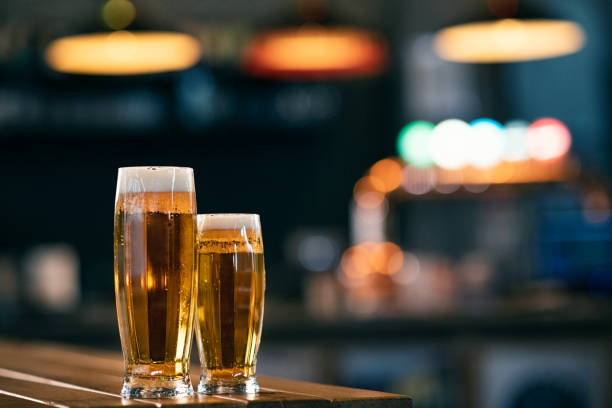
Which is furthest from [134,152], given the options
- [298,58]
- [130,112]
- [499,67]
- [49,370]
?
[49,370]

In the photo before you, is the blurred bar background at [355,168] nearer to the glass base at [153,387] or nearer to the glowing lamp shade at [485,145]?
the glowing lamp shade at [485,145]

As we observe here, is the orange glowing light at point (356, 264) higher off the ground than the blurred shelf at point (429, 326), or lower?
higher

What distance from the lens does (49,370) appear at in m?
1.63

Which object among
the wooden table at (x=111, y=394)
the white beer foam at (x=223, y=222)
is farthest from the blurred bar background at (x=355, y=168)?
the white beer foam at (x=223, y=222)

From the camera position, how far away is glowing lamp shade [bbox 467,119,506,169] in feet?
20.6

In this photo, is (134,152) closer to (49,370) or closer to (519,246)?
(519,246)

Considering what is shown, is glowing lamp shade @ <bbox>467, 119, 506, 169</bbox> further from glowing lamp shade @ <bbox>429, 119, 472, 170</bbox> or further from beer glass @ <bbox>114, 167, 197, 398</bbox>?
beer glass @ <bbox>114, 167, 197, 398</bbox>

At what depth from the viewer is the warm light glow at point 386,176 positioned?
6277 mm

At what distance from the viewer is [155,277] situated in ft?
4.17

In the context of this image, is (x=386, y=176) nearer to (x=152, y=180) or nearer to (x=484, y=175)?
(x=484, y=175)

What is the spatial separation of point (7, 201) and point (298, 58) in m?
2.65

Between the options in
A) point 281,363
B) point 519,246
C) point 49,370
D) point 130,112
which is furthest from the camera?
point 519,246

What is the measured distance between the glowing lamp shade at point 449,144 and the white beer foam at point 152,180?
16.6 feet

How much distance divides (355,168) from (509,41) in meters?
2.52
